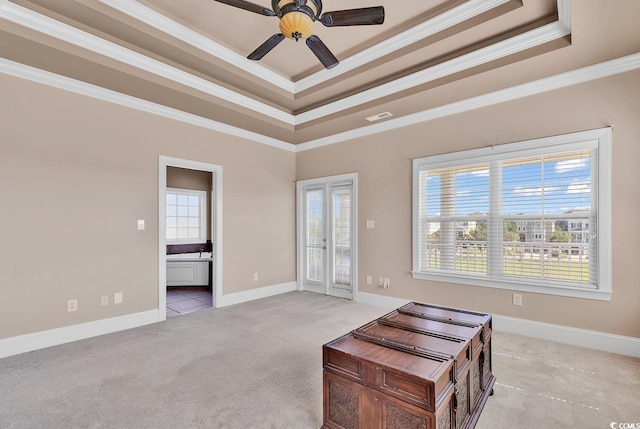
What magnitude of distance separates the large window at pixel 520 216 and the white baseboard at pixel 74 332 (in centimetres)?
378

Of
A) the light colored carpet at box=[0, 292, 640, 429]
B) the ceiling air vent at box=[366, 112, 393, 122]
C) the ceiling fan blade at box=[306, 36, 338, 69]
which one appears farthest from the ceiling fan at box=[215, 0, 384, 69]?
the light colored carpet at box=[0, 292, 640, 429]

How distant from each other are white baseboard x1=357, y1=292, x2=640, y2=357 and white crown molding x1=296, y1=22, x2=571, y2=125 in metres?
2.94

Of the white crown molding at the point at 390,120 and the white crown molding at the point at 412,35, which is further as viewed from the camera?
the white crown molding at the point at 390,120

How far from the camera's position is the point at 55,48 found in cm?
281

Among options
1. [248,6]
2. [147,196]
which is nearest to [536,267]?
[248,6]

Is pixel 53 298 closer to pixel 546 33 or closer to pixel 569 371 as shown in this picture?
pixel 569 371

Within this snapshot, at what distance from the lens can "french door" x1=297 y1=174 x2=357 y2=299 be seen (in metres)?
5.37

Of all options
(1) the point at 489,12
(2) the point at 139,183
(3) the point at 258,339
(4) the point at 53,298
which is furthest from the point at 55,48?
(1) the point at 489,12

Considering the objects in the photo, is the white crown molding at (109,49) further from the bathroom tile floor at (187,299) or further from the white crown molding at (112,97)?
the bathroom tile floor at (187,299)

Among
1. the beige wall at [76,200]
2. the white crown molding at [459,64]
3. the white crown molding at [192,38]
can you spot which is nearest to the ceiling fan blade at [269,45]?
the white crown molding at [192,38]

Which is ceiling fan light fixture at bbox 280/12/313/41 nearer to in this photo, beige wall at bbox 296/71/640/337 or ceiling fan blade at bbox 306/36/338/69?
ceiling fan blade at bbox 306/36/338/69

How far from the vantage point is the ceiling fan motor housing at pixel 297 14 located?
7.67 ft

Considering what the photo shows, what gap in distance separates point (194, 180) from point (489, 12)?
660 cm

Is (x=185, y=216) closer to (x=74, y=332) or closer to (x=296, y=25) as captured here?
(x=74, y=332)
